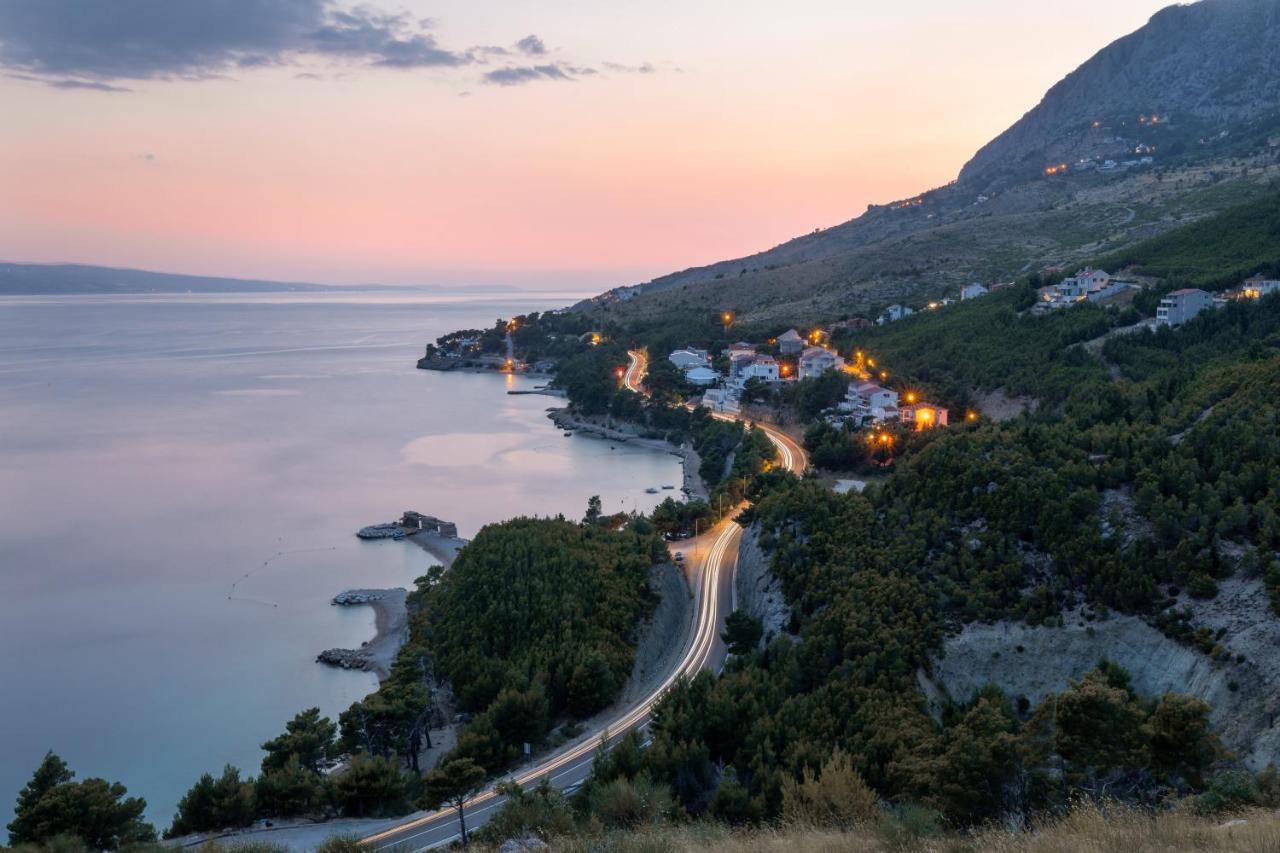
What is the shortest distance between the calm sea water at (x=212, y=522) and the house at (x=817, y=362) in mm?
8101

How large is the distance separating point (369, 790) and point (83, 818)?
3.42m

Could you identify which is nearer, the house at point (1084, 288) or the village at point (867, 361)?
the village at point (867, 361)

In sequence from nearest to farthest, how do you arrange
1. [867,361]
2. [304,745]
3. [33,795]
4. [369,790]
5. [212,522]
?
[33,795] → [369,790] → [304,745] → [212,522] → [867,361]

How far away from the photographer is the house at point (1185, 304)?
86.7 ft

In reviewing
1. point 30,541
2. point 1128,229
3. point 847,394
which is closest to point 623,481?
point 847,394

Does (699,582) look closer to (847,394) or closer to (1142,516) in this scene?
(1142,516)

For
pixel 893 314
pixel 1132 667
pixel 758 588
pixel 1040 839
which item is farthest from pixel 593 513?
pixel 893 314

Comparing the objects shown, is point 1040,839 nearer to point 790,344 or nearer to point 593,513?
point 593,513

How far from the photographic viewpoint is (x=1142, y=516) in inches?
514

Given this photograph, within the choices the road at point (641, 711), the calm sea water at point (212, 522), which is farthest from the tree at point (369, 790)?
the calm sea water at point (212, 522)

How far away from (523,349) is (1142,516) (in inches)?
2596

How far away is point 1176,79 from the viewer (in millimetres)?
93125

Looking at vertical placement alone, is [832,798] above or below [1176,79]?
below

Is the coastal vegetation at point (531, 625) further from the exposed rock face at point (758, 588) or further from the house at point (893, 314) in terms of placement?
the house at point (893, 314)
